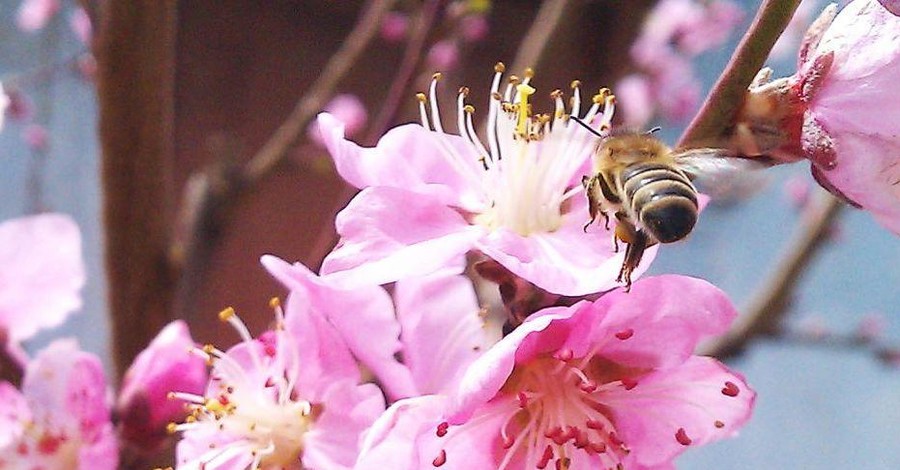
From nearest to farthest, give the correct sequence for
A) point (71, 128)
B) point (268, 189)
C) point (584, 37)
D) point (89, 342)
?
point (89, 342) → point (71, 128) → point (268, 189) → point (584, 37)

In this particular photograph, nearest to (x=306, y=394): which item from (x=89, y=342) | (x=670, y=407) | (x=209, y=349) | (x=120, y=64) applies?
(x=209, y=349)

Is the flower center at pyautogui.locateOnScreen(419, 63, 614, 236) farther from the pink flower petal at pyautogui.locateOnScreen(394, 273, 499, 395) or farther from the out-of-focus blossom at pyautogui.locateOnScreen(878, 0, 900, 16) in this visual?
the out-of-focus blossom at pyautogui.locateOnScreen(878, 0, 900, 16)

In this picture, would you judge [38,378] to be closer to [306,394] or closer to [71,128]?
[306,394]

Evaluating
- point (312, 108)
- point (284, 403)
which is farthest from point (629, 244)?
point (312, 108)

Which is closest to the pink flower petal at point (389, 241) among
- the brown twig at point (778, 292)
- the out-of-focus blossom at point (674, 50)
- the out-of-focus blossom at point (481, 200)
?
the out-of-focus blossom at point (481, 200)

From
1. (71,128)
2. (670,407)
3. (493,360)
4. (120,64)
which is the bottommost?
(670,407)

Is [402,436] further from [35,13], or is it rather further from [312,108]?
[35,13]

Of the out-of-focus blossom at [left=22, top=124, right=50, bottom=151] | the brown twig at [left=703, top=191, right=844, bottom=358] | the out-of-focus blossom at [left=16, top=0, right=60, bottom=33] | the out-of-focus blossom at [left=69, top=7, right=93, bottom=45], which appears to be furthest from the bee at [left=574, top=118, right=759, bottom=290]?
the out-of-focus blossom at [left=16, top=0, right=60, bottom=33]
